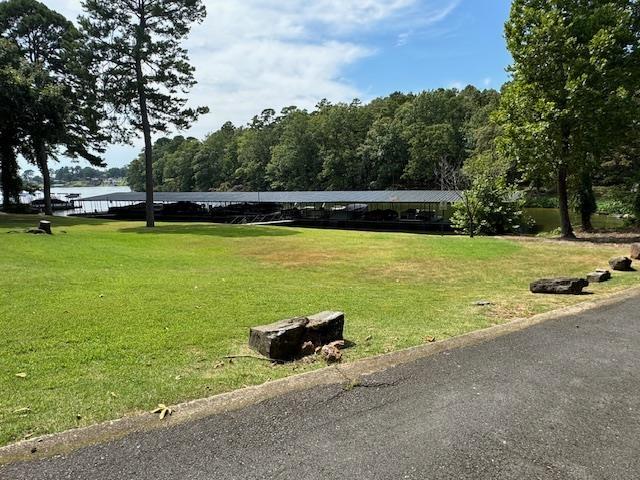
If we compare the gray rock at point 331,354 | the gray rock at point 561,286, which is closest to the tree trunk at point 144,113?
the gray rock at point 561,286

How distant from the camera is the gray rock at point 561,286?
8.20 m

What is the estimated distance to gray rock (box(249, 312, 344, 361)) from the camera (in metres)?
4.60

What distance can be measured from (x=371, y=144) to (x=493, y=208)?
4307cm

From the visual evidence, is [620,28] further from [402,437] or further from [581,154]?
[402,437]

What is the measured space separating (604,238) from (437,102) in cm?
5265

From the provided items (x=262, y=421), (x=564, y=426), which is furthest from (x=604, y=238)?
(x=262, y=421)

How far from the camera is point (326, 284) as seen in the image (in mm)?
10000

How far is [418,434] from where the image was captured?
308 cm

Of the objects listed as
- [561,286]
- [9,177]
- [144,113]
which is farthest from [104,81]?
[561,286]

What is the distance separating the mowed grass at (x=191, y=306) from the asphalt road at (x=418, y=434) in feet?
1.98

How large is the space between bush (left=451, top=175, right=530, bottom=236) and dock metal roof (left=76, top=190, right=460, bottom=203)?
4.98 metres

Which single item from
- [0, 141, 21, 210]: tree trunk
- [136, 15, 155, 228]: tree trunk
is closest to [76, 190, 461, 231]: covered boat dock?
[0, 141, 21, 210]: tree trunk

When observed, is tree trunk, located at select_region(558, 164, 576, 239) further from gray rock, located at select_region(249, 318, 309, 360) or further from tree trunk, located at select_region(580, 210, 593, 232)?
gray rock, located at select_region(249, 318, 309, 360)

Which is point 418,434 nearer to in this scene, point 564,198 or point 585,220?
point 564,198
